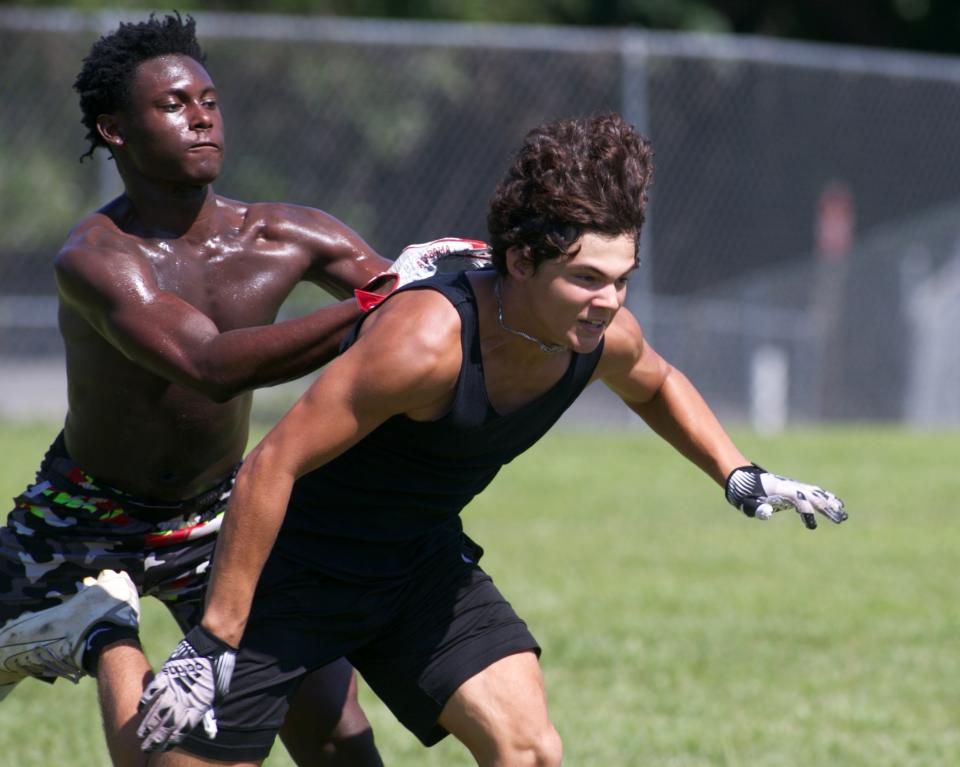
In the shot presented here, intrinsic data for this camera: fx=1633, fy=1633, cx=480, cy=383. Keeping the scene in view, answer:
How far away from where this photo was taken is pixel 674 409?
13.5 ft

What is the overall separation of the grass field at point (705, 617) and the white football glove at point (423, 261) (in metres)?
2.05

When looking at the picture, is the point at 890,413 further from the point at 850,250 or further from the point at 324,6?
the point at 324,6

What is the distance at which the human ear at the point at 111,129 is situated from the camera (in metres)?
4.36

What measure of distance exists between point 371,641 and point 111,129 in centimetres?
155

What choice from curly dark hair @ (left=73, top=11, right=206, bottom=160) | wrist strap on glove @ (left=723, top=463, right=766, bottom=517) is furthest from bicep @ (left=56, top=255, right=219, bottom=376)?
wrist strap on glove @ (left=723, top=463, right=766, bottom=517)

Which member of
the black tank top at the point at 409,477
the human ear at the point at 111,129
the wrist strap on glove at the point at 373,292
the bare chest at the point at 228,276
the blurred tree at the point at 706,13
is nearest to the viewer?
the black tank top at the point at 409,477

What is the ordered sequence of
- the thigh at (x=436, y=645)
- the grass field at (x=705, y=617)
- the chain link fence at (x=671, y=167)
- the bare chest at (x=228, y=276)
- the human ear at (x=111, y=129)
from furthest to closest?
1. the chain link fence at (x=671, y=167)
2. the grass field at (x=705, y=617)
3. the human ear at (x=111, y=129)
4. the bare chest at (x=228, y=276)
5. the thigh at (x=436, y=645)

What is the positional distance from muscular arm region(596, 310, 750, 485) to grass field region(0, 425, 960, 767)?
1.45m

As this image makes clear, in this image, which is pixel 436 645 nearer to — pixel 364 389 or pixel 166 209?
pixel 364 389

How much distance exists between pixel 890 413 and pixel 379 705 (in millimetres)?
9906

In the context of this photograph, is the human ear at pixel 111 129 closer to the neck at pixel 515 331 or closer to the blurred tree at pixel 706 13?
the neck at pixel 515 331

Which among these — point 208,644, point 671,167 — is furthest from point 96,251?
point 671,167

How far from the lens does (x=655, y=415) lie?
Result: 4172 millimetres

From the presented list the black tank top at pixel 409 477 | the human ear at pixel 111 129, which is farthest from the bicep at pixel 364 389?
the human ear at pixel 111 129
